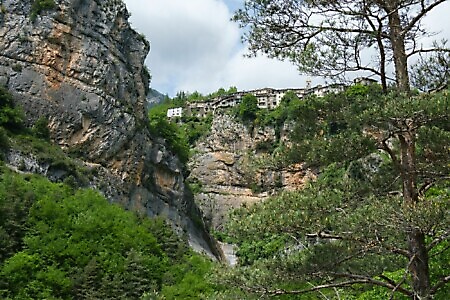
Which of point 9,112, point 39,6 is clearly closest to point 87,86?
point 9,112

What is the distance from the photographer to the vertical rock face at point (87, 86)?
2827 cm

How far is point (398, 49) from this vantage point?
20.3 feet

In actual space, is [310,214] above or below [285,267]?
above

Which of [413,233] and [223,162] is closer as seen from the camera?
[413,233]

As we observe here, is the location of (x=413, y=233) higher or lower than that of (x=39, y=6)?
lower

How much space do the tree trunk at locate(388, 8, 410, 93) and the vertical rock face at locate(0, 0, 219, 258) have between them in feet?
77.1

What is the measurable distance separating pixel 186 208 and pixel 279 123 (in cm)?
2442

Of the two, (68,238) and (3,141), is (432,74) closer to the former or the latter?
(68,238)

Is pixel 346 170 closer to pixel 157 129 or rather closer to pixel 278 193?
pixel 278 193

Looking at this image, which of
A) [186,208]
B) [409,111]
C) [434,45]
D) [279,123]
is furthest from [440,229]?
[279,123]

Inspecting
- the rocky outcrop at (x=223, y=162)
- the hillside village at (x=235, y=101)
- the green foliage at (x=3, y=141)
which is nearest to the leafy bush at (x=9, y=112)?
the green foliage at (x=3, y=141)

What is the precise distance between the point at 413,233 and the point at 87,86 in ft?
90.0

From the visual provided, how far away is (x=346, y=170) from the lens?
628 centimetres

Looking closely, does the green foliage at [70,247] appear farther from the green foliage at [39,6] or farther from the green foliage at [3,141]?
the green foliage at [39,6]
